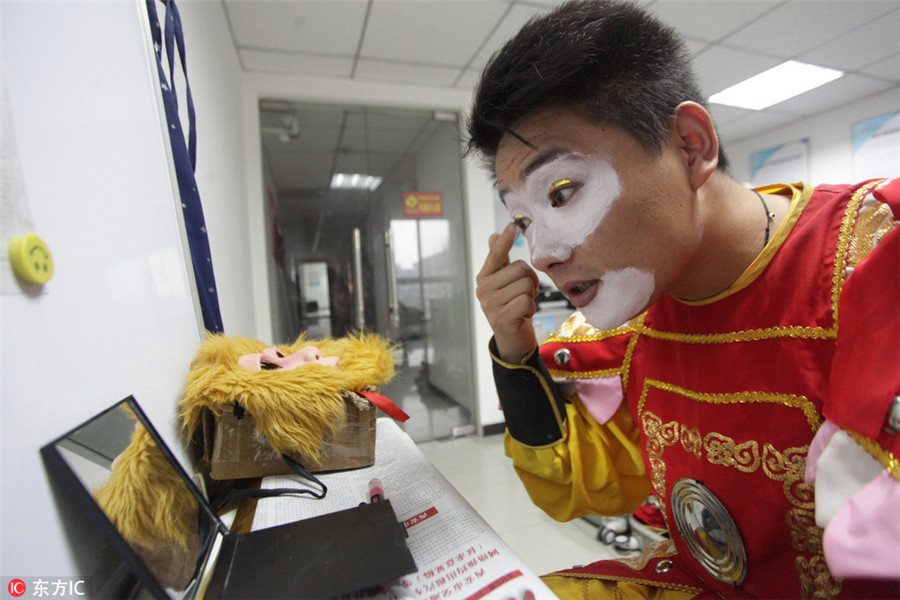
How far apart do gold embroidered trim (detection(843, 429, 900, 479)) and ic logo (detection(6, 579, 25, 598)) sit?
0.71m

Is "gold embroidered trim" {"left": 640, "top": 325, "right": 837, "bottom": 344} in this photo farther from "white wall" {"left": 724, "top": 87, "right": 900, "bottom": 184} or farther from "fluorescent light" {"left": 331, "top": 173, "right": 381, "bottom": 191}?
"white wall" {"left": 724, "top": 87, "right": 900, "bottom": 184}

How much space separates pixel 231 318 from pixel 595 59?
1.32m

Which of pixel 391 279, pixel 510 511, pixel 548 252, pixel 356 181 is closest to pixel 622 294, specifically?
pixel 548 252

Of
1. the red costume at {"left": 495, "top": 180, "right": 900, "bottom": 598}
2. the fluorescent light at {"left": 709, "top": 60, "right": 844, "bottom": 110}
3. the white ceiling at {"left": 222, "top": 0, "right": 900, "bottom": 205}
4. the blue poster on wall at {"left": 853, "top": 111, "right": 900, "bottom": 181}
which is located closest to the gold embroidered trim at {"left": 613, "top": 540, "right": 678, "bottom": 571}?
the red costume at {"left": 495, "top": 180, "right": 900, "bottom": 598}

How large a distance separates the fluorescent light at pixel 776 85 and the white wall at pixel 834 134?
46cm

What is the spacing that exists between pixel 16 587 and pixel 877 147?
513 cm

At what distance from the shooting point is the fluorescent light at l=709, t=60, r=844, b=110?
292cm

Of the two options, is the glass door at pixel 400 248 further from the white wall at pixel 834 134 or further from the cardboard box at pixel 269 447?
the white wall at pixel 834 134

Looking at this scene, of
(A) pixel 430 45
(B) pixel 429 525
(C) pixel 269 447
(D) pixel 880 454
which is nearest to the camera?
(D) pixel 880 454

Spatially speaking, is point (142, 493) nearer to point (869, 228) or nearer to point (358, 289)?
point (869, 228)

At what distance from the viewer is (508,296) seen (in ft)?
2.37

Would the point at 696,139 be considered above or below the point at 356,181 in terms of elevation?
below

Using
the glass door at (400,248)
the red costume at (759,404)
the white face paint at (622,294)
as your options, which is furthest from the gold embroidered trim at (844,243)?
the glass door at (400,248)

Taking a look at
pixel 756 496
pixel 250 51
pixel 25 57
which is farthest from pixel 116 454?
pixel 250 51
